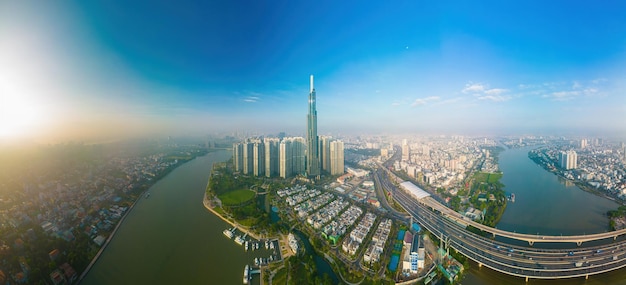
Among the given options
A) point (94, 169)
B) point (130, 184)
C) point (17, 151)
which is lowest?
point (130, 184)

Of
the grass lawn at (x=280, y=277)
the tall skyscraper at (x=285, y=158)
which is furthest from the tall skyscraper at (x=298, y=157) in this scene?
the grass lawn at (x=280, y=277)

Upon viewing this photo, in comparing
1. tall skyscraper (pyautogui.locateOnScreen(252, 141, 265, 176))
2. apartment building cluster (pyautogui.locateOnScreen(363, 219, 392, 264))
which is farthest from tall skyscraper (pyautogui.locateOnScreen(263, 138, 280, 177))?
apartment building cluster (pyautogui.locateOnScreen(363, 219, 392, 264))

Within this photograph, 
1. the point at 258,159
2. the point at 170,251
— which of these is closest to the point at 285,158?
the point at 258,159

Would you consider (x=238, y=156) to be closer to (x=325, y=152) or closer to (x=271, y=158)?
(x=271, y=158)

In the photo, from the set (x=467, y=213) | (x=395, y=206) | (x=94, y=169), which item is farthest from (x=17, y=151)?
(x=467, y=213)

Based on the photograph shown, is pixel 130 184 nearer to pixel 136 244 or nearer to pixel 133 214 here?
pixel 133 214

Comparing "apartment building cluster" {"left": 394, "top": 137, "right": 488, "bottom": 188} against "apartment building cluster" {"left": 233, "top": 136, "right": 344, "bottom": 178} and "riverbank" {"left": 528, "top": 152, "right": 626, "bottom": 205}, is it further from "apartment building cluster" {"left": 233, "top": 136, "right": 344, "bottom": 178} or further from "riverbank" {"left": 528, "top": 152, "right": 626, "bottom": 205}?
"apartment building cluster" {"left": 233, "top": 136, "right": 344, "bottom": 178}
